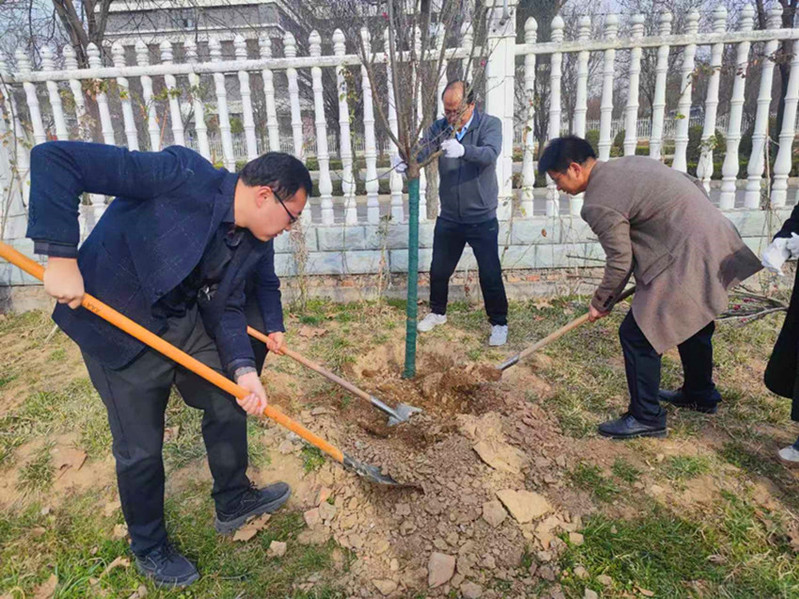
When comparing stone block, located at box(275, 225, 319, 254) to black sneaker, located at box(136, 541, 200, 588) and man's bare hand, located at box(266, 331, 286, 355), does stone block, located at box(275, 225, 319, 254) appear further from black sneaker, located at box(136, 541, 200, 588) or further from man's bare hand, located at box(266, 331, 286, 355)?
black sneaker, located at box(136, 541, 200, 588)

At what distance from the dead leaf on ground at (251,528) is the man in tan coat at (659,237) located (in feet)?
6.79

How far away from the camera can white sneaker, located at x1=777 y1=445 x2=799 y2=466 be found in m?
2.63

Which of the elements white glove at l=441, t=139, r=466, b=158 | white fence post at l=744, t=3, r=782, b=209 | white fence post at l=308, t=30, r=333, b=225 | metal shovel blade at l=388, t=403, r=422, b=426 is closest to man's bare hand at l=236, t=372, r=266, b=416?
metal shovel blade at l=388, t=403, r=422, b=426

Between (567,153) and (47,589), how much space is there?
299 cm

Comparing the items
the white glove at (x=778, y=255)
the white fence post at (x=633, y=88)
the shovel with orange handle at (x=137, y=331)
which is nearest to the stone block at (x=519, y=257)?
the white fence post at (x=633, y=88)

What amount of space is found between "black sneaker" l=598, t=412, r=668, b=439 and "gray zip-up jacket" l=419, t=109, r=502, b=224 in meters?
1.82

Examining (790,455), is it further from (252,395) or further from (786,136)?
(786,136)

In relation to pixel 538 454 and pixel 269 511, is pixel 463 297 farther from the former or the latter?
pixel 269 511

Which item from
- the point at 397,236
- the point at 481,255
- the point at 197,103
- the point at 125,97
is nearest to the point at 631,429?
the point at 481,255

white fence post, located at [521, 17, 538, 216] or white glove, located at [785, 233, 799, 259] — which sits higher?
white fence post, located at [521, 17, 538, 216]

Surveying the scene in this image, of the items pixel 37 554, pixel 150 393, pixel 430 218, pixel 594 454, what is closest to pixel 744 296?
pixel 594 454

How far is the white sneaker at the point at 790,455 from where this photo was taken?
104 inches

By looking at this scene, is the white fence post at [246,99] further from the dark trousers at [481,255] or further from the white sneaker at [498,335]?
the white sneaker at [498,335]

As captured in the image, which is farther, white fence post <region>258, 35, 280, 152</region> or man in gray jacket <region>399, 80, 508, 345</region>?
white fence post <region>258, 35, 280, 152</region>
